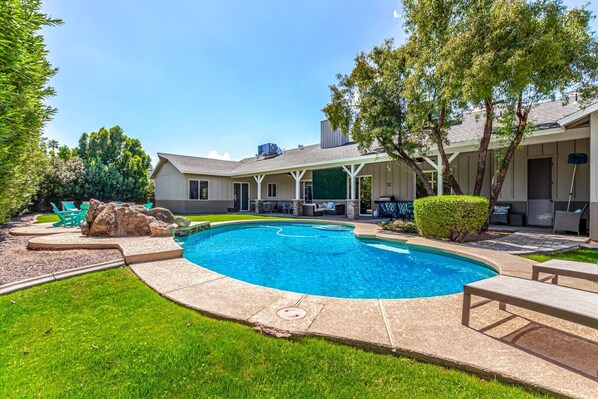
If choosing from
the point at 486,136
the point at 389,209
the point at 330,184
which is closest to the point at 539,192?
the point at 486,136

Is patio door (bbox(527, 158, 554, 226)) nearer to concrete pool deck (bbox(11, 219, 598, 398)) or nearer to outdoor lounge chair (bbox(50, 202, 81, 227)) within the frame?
concrete pool deck (bbox(11, 219, 598, 398))

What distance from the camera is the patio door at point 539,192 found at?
1025 centimetres

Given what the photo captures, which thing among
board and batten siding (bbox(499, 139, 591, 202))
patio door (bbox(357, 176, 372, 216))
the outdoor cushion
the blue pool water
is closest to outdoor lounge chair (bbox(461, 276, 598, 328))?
the blue pool water

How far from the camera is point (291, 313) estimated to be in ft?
9.87

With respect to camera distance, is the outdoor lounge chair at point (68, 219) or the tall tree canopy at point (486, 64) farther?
the outdoor lounge chair at point (68, 219)

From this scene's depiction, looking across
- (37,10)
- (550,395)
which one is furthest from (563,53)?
(37,10)

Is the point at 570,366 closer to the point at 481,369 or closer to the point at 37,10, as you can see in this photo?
the point at 481,369

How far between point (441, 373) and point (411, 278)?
360cm

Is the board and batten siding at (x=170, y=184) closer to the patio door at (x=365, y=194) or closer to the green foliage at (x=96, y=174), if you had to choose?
the green foliage at (x=96, y=174)

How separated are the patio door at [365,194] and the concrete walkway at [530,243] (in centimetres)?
834

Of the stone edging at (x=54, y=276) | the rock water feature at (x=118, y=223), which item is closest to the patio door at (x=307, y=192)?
the rock water feature at (x=118, y=223)

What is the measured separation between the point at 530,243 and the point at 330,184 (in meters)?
12.1

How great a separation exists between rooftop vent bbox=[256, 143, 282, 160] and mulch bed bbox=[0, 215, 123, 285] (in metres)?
18.4

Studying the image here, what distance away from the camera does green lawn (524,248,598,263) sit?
17.7 feet
